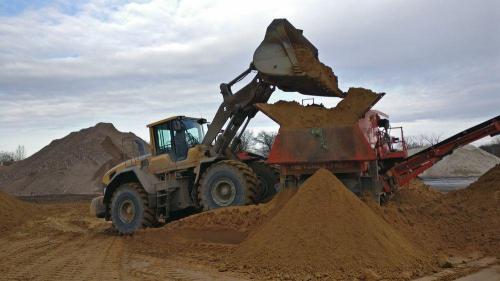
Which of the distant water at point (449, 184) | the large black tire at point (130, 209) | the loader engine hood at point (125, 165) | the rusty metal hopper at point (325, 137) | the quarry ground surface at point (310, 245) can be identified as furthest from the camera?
the distant water at point (449, 184)

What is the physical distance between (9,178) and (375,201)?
35212 millimetres

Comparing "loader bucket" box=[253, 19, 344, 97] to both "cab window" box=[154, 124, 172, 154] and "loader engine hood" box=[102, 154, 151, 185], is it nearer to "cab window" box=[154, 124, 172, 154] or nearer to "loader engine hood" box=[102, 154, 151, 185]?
"cab window" box=[154, 124, 172, 154]

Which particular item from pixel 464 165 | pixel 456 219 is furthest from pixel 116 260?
pixel 464 165

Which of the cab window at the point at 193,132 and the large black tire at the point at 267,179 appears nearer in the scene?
the large black tire at the point at 267,179

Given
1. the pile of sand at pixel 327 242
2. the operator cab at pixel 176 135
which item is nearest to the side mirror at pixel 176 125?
the operator cab at pixel 176 135

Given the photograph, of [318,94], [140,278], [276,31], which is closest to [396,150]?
[318,94]

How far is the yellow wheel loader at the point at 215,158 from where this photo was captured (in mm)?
10844

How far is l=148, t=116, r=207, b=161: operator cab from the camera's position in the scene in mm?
12617

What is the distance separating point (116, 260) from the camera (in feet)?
29.9

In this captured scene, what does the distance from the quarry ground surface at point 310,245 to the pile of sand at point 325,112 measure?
1.39 meters

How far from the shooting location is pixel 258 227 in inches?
342

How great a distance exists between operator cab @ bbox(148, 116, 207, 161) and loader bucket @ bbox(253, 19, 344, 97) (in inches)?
105

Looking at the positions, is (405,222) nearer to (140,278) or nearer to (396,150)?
(396,150)

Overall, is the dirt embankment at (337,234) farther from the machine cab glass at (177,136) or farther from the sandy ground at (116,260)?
the machine cab glass at (177,136)
